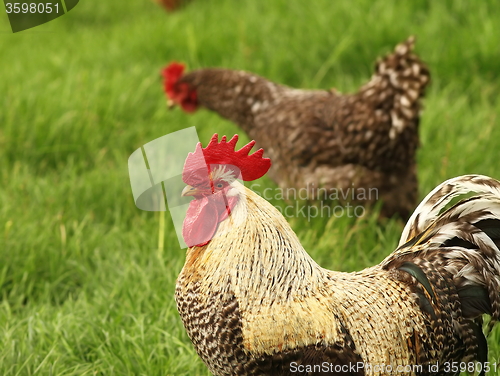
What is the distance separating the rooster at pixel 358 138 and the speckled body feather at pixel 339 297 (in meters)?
1.59

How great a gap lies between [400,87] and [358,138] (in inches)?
17.7

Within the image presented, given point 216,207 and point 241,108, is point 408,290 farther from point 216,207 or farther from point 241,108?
point 241,108

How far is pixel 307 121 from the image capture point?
14.1ft

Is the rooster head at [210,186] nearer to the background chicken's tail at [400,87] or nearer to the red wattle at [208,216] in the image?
the red wattle at [208,216]

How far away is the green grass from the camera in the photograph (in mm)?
3084

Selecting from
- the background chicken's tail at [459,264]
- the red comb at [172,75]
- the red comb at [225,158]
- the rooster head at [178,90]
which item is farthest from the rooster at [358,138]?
the red comb at [225,158]

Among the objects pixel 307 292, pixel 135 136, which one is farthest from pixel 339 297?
pixel 135 136

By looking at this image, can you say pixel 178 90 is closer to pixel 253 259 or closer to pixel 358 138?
pixel 358 138

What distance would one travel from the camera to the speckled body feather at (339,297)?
2.09 meters

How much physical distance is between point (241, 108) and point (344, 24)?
218 centimetres

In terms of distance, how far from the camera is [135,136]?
5.39 meters

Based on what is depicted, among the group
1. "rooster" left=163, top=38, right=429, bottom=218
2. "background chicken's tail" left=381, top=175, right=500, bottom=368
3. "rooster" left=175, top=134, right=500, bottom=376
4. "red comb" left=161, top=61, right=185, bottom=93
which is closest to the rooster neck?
"rooster" left=175, top=134, right=500, bottom=376

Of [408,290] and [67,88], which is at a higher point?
[67,88]

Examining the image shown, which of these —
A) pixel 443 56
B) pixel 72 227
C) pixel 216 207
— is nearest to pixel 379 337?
pixel 216 207
